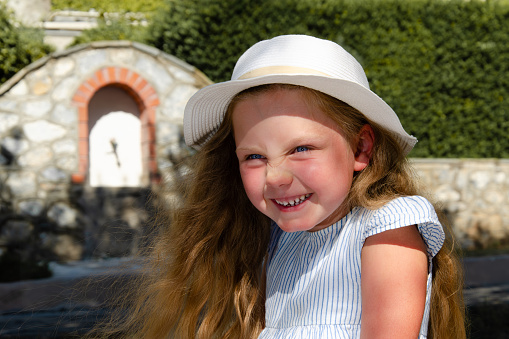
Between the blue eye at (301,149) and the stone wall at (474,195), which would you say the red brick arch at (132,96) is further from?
the blue eye at (301,149)

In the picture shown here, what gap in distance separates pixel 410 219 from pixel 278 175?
14.0 inches

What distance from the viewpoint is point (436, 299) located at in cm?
167

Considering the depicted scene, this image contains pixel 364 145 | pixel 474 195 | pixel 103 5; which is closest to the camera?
pixel 364 145

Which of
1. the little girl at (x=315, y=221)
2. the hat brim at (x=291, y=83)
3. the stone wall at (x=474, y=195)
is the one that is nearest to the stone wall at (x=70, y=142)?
the stone wall at (x=474, y=195)

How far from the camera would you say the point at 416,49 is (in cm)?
818

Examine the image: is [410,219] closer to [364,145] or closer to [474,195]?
[364,145]

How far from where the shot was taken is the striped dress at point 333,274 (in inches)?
58.7

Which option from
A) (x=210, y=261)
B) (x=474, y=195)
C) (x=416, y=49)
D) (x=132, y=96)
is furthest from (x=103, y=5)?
(x=210, y=261)

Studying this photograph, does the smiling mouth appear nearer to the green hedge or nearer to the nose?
the nose

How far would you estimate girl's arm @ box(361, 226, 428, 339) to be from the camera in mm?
1386

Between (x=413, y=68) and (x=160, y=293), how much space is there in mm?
6970

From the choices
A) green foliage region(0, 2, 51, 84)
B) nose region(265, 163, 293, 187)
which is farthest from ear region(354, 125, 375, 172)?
green foliage region(0, 2, 51, 84)

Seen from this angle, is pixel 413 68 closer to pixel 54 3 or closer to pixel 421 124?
pixel 421 124

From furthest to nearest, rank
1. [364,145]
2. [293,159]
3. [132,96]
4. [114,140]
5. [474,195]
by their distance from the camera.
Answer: [474,195]
[114,140]
[132,96]
[364,145]
[293,159]
